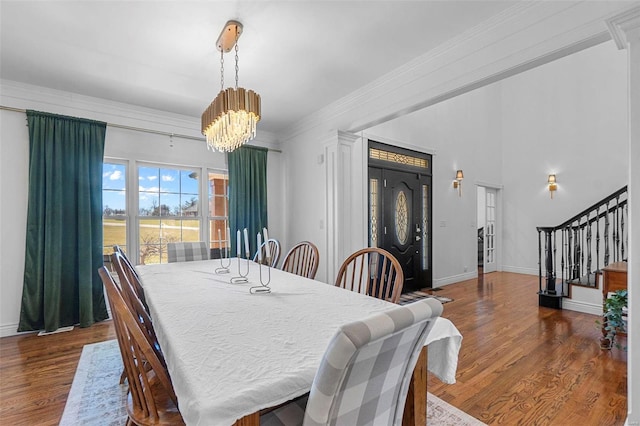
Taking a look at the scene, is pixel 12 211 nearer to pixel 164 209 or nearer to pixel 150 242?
pixel 150 242

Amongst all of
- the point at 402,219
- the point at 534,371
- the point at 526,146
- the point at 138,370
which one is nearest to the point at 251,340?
the point at 138,370

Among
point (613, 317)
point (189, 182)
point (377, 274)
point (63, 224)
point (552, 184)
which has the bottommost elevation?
point (613, 317)

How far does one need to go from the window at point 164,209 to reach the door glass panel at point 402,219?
2.98 meters

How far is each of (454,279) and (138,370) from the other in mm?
5516

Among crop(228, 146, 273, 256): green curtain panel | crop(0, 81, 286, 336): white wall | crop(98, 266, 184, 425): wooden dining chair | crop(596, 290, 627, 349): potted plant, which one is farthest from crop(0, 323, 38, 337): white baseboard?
crop(596, 290, 627, 349): potted plant

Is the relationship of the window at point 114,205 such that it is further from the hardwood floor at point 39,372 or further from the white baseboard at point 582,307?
the white baseboard at point 582,307

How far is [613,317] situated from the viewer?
2.71 meters

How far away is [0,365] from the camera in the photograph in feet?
8.29

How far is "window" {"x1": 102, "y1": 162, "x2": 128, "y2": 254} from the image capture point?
144 inches

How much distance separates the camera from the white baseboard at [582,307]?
3773 millimetres

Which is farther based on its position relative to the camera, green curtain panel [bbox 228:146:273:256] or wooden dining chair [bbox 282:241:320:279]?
green curtain panel [bbox 228:146:273:256]

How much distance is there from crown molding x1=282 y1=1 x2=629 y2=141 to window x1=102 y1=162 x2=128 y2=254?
9.97 feet

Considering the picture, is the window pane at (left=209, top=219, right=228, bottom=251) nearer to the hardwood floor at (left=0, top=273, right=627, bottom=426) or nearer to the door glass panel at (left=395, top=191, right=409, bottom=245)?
the hardwood floor at (left=0, top=273, right=627, bottom=426)

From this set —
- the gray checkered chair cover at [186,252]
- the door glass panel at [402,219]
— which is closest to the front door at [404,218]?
the door glass panel at [402,219]
